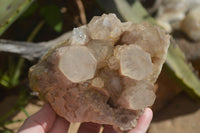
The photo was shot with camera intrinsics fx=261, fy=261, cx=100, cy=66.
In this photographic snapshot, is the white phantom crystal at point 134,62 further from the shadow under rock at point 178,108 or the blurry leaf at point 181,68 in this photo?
the shadow under rock at point 178,108

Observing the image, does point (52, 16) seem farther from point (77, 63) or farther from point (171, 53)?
point (77, 63)

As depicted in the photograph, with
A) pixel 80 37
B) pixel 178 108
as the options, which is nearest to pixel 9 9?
pixel 80 37

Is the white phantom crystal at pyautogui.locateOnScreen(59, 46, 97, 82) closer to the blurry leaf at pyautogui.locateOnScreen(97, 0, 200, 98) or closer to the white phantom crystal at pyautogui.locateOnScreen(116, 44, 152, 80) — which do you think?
the white phantom crystal at pyautogui.locateOnScreen(116, 44, 152, 80)

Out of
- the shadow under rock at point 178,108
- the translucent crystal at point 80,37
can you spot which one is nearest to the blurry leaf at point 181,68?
the shadow under rock at point 178,108

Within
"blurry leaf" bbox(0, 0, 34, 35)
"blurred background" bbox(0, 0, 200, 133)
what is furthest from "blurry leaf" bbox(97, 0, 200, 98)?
"blurry leaf" bbox(0, 0, 34, 35)

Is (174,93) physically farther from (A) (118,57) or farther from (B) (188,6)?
(A) (118,57)

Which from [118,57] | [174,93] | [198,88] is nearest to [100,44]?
[118,57]
